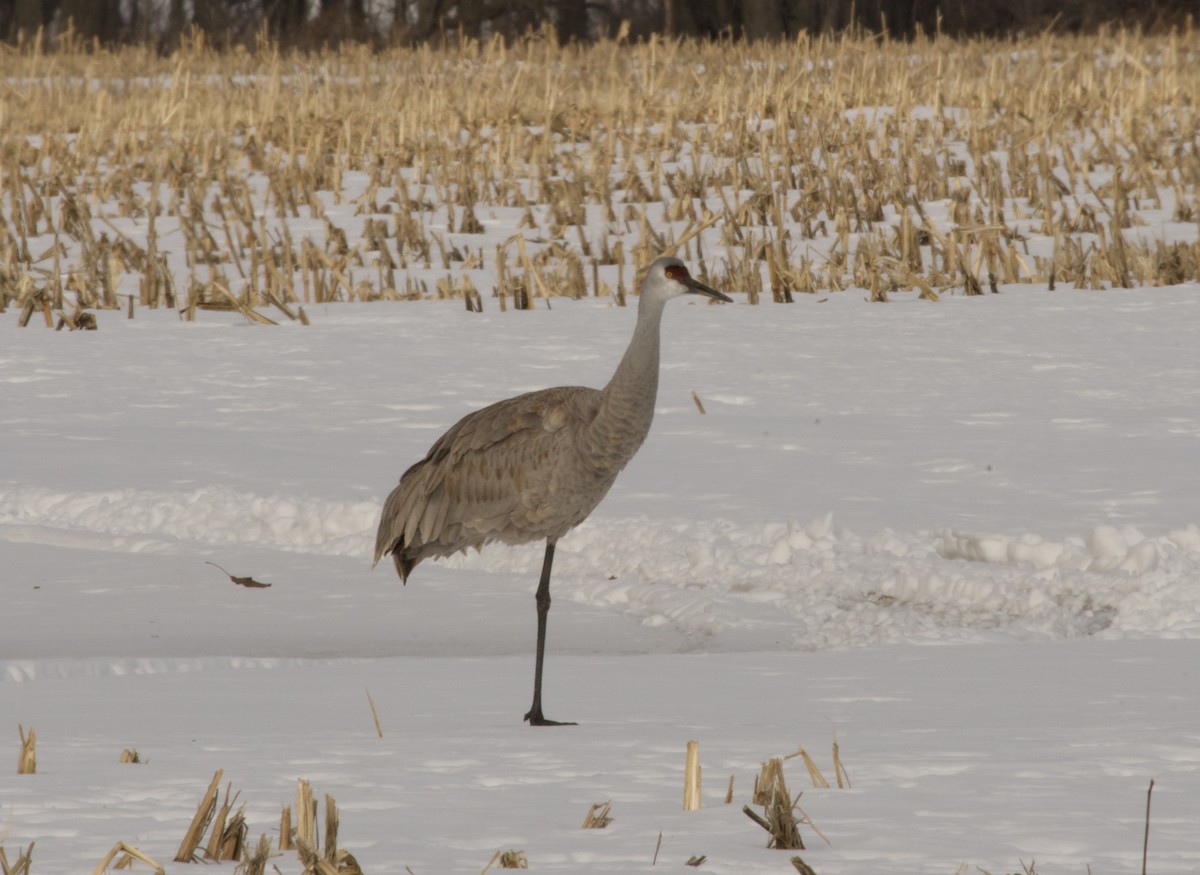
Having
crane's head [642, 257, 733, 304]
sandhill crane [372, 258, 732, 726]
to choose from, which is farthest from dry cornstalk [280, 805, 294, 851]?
crane's head [642, 257, 733, 304]

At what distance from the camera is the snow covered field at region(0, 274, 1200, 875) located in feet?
11.9

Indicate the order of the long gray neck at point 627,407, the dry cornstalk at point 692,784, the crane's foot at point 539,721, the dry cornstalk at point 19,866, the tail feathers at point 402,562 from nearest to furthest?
1. the dry cornstalk at point 19,866
2. the dry cornstalk at point 692,784
3. the crane's foot at point 539,721
4. the long gray neck at point 627,407
5. the tail feathers at point 402,562

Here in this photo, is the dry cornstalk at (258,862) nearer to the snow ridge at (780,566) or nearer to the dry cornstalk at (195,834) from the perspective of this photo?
the dry cornstalk at (195,834)

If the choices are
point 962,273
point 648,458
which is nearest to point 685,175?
point 962,273

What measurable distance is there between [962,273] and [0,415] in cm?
628

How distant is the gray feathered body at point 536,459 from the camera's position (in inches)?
228

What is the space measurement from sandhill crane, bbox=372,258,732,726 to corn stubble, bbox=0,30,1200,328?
577 centimetres

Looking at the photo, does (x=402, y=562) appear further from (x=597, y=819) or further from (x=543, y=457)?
(x=597, y=819)

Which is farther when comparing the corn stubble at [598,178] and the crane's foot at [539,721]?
the corn stubble at [598,178]

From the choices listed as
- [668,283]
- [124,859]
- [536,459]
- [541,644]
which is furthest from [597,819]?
[668,283]

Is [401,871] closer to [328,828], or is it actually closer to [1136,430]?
[328,828]

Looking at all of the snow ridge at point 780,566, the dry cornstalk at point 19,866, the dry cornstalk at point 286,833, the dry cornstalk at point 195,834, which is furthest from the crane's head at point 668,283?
the dry cornstalk at point 19,866

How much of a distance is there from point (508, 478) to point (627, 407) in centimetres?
48

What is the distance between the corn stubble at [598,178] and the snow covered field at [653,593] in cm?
74
